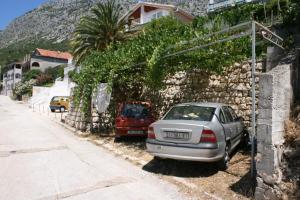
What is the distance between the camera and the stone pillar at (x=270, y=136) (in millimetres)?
5566

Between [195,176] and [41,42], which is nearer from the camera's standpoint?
[195,176]

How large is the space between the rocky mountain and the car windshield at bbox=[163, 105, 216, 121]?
11230cm

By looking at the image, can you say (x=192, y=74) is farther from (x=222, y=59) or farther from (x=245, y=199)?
(x=245, y=199)

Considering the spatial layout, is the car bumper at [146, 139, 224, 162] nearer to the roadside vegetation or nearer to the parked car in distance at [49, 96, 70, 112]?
the roadside vegetation

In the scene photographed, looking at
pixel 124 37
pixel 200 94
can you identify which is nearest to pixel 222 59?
pixel 200 94

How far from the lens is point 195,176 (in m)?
7.57

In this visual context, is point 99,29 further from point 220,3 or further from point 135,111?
point 220,3

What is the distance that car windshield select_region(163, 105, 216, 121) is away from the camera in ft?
25.8

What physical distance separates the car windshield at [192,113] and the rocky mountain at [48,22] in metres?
112

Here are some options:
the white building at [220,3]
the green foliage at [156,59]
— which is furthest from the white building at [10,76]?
the green foliage at [156,59]

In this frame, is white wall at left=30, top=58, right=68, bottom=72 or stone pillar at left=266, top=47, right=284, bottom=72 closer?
stone pillar at left=266, top=47, right=284, bottom=72

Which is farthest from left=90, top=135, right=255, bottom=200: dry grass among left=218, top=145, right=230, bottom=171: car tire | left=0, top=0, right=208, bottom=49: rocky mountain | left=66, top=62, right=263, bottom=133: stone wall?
left=0, top=0, right=208, bottom=49: rocky mountain

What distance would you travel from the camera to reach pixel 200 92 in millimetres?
12758

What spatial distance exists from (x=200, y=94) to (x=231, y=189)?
6.60 meters
